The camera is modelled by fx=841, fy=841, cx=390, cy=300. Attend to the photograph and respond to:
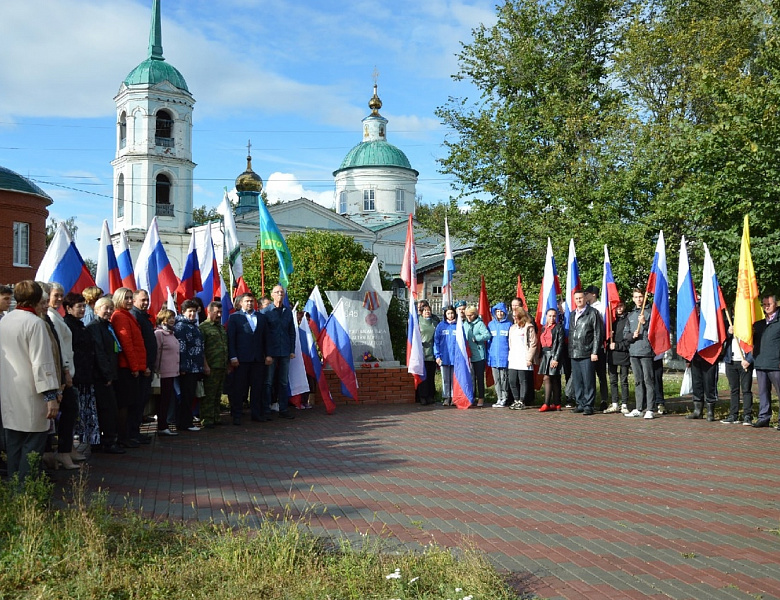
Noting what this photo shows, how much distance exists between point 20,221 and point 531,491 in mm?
37655

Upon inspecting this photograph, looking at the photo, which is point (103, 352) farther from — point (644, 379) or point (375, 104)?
point (375, 104)

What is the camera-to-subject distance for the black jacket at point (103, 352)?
955 cm

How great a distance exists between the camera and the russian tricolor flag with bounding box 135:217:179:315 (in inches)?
603

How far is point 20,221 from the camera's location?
3981 cm

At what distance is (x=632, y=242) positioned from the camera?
2339 centimetres

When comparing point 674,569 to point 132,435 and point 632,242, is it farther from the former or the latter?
point 632,242

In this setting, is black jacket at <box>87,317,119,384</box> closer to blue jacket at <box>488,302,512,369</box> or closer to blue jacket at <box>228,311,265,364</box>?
blue jacket at <box>228,311,265,364</box>

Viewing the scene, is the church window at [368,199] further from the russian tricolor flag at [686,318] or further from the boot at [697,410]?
the boot at [697,410]

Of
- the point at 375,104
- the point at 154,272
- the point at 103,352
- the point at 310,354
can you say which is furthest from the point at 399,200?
the point at 103,352

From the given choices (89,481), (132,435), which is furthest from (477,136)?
(89,481)

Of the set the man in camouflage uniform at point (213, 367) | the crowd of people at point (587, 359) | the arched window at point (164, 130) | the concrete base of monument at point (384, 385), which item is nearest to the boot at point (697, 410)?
the crowd of people at point (587, 359)

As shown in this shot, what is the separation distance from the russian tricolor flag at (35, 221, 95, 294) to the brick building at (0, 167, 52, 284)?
2835 cm

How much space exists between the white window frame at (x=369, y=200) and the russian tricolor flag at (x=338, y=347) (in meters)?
57.1

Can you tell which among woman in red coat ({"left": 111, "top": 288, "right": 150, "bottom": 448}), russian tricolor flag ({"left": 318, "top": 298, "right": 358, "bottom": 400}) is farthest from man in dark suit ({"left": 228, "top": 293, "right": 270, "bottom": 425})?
woman in red coat ({"left": 111, "top": 288, "right": 150, "bottom": 448})
